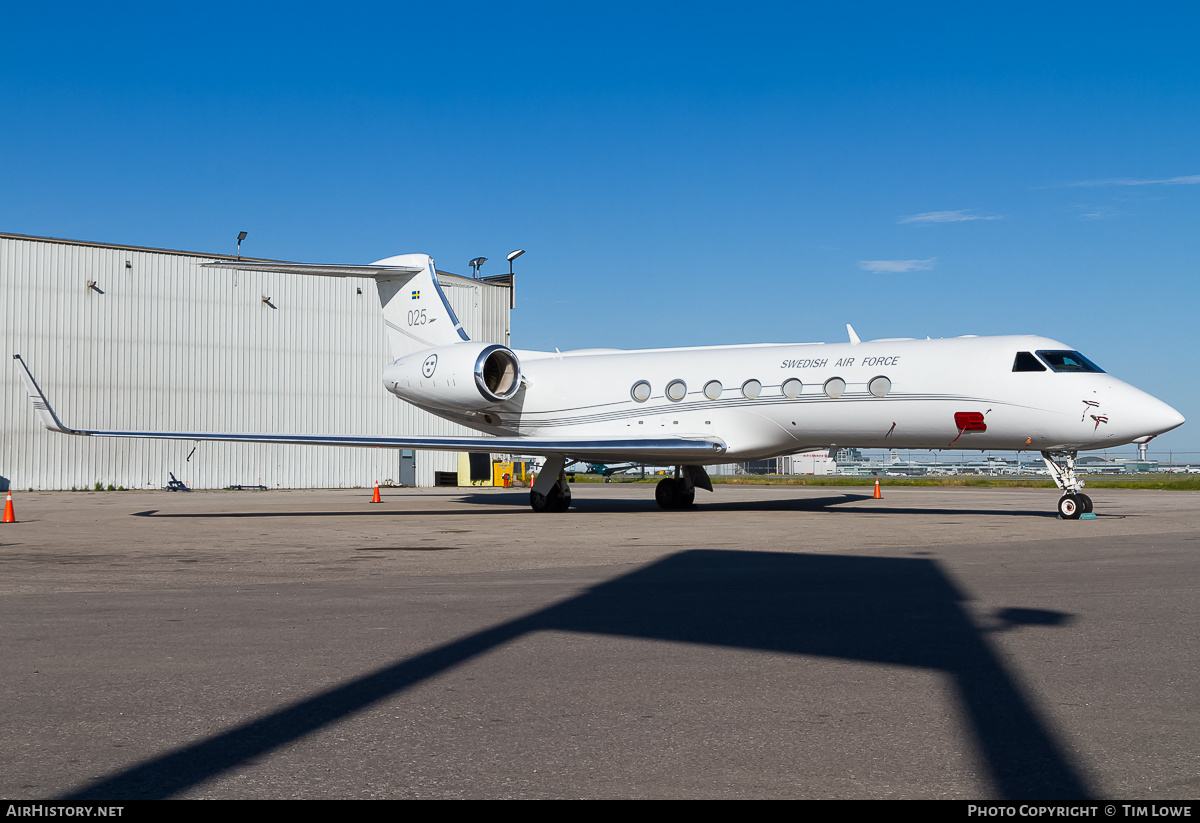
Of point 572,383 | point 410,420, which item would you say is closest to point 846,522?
point 572,383

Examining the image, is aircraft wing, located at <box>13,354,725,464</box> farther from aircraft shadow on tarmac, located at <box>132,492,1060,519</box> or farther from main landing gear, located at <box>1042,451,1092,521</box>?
main landing gear, located at <box>1042,451,1092,521</box>

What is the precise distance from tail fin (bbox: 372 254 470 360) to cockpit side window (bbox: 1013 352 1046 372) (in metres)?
11.9

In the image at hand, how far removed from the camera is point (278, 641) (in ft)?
18.7

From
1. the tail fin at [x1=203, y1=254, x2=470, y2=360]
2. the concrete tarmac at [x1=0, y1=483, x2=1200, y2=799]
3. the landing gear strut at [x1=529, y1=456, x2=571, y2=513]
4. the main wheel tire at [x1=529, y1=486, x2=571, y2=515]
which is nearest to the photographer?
the concrete tarmac at [x1=0, y1=483, x2=1200, y2=799]

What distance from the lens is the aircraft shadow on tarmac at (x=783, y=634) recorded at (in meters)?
3.33

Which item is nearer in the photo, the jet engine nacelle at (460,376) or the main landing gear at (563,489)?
the main landing gear at (563,489)

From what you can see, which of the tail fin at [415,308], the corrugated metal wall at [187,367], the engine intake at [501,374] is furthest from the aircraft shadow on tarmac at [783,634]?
the corrugated metal wall at [187,367]

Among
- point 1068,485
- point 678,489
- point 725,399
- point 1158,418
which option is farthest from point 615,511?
point 1158,418

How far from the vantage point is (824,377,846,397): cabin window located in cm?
1747

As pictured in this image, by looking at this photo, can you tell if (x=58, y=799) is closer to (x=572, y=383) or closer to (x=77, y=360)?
(x=572, y=383)

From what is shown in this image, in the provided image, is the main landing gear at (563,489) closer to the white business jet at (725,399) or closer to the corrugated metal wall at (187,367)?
the white business jet at (725,399)

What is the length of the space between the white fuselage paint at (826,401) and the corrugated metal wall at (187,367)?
16.3 metres

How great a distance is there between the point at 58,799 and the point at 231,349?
35.2 metres


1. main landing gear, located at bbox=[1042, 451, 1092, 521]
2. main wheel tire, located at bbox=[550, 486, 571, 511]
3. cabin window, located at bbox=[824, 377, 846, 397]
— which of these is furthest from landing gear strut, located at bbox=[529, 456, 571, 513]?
main landing gear, located at bbox=[1042, 451, 1092, 521]
